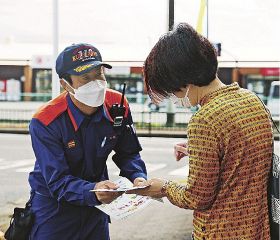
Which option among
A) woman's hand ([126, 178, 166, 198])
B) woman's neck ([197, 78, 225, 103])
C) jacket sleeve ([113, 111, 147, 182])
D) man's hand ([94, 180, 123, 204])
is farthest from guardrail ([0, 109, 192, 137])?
woman's neck ([197, 78, 225, 103])

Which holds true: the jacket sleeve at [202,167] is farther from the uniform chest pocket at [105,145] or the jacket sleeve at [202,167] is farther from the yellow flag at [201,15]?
the yellow flag at [201,15]

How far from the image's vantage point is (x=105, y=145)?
2.21 meters

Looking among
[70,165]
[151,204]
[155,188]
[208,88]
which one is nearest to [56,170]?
[70,165]

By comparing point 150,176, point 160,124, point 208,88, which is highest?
point 208,88

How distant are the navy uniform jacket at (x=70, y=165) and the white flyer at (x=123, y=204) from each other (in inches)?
3.5

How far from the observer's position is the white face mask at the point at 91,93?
220cm

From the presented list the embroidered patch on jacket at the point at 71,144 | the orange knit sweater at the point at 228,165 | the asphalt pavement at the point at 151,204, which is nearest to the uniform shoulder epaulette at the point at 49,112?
the embroidered patch on jacket at the point at 71,144

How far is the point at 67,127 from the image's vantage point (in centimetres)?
214

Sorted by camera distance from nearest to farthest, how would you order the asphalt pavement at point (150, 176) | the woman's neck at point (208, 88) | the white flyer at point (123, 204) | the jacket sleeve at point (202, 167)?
1. the jacket sleeve at point (202, 167)
2. the woman's neck at point (208, 88)
3. the white flyer at point (123, 204)
4. the asphalt pavement at point (150, 176)

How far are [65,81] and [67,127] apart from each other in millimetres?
232

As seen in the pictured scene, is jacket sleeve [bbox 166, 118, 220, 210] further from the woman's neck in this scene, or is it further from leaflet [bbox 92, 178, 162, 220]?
leaflet [bbox 92, 178, 162, 220]

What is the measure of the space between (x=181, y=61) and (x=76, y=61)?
675 mm

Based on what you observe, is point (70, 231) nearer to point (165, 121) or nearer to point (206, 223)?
point (206, 223)

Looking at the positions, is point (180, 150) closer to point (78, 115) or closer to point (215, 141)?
point (78, 115)
